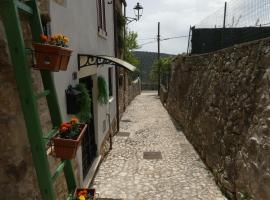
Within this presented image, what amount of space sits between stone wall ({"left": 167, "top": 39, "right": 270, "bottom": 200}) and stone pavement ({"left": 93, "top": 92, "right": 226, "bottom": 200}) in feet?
1.31

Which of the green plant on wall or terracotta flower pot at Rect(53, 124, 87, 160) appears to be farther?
the green plant on wall

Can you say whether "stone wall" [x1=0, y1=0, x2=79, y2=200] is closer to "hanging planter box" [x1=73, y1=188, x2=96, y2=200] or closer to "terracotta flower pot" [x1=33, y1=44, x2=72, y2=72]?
"terracotta flower pot" [x1=33, y1=44, x2=72, y2=72]

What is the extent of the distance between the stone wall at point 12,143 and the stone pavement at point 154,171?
2.78 m

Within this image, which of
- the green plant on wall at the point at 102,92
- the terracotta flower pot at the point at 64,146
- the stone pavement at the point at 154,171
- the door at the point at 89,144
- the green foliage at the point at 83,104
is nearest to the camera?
the terracotta flower pot at the point at 64,146

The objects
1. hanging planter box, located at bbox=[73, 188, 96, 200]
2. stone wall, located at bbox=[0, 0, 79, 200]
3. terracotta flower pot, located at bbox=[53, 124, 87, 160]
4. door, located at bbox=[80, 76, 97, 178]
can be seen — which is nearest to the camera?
stone wall, located at bbox=[0, 0, 79, 200]

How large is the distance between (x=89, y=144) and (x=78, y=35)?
8.51 feet

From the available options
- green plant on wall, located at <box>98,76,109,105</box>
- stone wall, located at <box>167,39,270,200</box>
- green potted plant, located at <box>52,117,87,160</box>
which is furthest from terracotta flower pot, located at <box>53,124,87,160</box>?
green plant on wall, located at <box>98,76,109,105</box>

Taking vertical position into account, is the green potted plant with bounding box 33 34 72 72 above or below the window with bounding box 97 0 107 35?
below

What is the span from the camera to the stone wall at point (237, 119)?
379 cm

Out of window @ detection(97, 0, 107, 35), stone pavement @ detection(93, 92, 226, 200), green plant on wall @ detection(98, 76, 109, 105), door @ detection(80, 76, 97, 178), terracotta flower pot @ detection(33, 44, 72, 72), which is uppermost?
window @ detection(97, 0, 107, 35)

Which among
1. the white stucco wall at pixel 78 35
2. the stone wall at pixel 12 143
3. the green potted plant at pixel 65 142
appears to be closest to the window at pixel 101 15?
the white stucco wall at pixel 78 35

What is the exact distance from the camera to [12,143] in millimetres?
2385

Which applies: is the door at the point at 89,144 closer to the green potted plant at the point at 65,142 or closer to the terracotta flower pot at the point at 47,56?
the green potted plant at the point at 65,142

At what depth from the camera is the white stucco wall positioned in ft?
11.9
